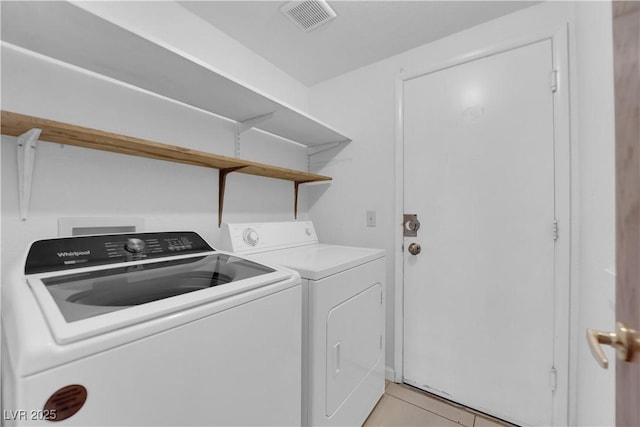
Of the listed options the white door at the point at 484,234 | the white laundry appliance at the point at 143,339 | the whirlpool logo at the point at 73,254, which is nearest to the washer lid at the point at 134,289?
the white laundry appliance at the point at 143,339

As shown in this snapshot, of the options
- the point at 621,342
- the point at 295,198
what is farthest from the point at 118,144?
the point at 621,342

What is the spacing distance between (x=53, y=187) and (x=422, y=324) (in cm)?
222

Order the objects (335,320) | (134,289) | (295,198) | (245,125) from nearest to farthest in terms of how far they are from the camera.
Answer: (134,289)
(335,320)
(245,125)
(295,198)

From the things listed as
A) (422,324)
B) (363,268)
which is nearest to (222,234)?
(363,268)

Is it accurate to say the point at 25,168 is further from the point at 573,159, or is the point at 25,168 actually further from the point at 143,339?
the point at 573,159

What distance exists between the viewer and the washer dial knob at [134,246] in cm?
111

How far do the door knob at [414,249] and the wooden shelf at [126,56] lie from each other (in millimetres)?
1201

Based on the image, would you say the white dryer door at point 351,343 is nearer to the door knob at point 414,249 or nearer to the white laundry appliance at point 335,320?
the white laundry appliance at point 335,320

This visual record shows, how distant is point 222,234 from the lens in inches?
61.7

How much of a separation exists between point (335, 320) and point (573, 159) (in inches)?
61.3

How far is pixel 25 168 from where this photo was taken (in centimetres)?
103

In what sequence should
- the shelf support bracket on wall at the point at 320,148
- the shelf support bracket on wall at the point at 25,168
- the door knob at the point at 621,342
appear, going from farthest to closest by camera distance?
the shelf support bracket on wall at the point at 320,148 < the shelf support bracket on wall at the point at 25,168 < the door knob at the point at 621,342

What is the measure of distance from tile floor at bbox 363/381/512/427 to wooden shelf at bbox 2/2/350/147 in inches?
78.5

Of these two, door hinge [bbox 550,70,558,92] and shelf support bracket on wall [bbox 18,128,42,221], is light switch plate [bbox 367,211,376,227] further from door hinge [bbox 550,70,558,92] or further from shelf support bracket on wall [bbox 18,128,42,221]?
shelf support bracket on wall [bbox 18,128,42,221]
